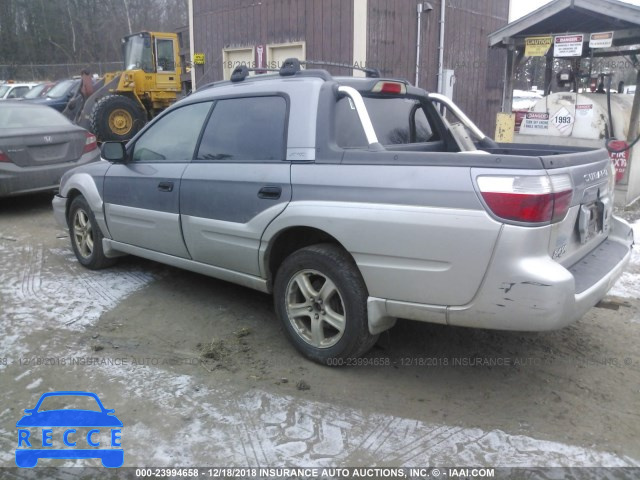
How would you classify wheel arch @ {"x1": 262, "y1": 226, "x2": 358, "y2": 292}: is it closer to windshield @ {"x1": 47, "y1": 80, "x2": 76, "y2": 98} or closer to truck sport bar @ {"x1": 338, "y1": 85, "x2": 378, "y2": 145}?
truck sport bar @ {"x1": 338, "y1": 85, "x2": 378, "y2": 145}

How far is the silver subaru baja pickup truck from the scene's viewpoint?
276 cm

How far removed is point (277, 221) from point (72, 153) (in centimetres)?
571

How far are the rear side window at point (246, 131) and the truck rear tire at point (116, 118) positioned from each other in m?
10.9

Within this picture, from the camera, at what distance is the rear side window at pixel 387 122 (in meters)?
3.57

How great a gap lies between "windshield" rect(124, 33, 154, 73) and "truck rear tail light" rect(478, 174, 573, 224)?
575 inches

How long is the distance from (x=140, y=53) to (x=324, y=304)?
14.3 meters

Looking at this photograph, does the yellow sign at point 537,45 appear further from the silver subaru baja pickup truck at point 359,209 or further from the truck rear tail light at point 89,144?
the truck rear tail light at point 89,144

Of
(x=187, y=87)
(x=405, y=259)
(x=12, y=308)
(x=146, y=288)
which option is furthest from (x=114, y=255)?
(x=187, y=87)

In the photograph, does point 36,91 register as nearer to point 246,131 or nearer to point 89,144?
point 89,144

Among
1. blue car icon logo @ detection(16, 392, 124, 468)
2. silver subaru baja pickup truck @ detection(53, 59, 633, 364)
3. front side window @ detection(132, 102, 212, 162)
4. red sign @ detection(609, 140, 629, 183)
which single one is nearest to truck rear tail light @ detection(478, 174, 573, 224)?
silver subaru baja pickup truck @ detection(53, 59, 633, 364)

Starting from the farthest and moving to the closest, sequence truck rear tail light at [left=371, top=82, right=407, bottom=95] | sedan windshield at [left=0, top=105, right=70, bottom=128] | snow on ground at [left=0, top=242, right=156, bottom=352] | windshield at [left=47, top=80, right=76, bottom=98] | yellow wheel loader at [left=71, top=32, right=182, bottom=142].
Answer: windshield at [left=47, top=80, right=76, bottom=98] → yellow wheel loader at [left=71, top=32, right=182, bottom=142] → sedan windshield at [left=0, top=105, right=70, bottom=128] → snow on ground at [left=0, top=242, right=156, bottom=352] → truck rear tail light at [left=371, top=82, right=407, bottom=95]

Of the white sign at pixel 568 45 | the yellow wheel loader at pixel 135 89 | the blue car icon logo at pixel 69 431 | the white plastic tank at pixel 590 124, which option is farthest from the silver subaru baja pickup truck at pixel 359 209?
the yellow wheel loader at pixel 135 89

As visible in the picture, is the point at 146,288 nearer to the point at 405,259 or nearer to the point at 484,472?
the point at 405,259

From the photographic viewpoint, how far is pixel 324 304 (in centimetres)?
343
